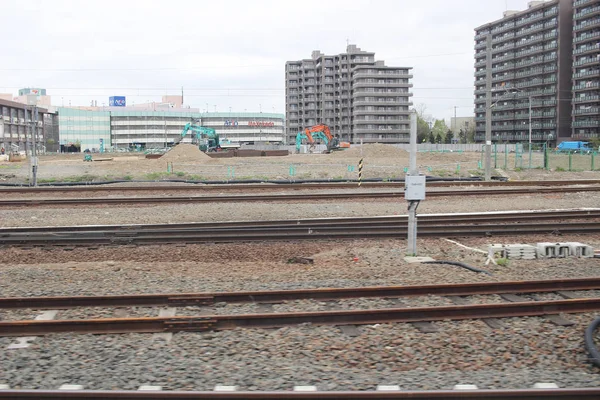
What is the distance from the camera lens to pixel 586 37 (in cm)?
9094

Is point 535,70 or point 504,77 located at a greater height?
point 535,70

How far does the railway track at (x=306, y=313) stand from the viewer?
7.71 m

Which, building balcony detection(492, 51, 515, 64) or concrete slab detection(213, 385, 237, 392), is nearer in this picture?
concrete slab detection(213, 385, 237, 392)

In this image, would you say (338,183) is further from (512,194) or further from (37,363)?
(37,363)

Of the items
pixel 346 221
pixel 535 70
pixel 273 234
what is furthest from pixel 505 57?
pixel 273 234

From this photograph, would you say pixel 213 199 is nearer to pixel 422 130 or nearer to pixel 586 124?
pixel 586 124

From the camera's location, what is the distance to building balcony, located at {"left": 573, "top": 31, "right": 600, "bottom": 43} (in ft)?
292

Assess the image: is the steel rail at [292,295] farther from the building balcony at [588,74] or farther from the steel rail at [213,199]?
the building balcony at [588,74]

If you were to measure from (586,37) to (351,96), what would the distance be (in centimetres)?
4998

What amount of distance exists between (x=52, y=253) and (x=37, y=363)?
300 inches

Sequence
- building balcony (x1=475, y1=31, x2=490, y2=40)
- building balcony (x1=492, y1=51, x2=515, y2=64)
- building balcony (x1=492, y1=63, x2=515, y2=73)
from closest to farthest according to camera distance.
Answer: building balcony (x1=492, y1=51, x2=515, y2=64)
building balcony (x1=492, y1=63, x2=515, y2=73)
building balcony (x1=475, y1=31, x2=490, y2=40)

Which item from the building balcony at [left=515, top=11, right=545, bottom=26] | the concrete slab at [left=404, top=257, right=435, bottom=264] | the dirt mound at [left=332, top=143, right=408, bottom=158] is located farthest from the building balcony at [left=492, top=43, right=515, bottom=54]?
the concrete slab at [left=404, top=257, right=435, bottom=264]

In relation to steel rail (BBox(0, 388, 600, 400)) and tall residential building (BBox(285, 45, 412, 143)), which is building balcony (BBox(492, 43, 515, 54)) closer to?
tall residential building (BBox(285, 45, 412, 143))

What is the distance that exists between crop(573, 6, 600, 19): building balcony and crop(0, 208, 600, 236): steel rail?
8303 cm
